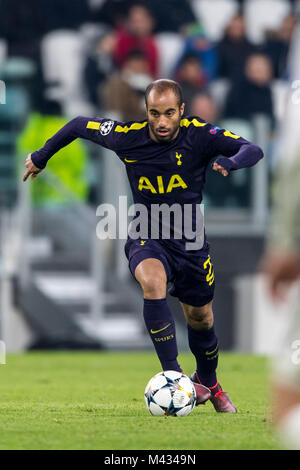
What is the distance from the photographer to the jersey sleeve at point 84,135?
6.59 metres

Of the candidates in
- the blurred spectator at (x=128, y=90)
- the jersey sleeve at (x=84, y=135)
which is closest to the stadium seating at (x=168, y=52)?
the blurred spectator at (x=128, y=90)

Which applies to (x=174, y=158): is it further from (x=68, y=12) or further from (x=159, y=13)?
(x=159, y=13)

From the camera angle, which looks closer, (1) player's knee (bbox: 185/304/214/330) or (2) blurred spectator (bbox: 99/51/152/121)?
(1) player's knee (bbox: 185/304/214/330)

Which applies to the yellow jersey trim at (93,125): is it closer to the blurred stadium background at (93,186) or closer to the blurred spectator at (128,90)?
the blurred stadium background at (93,186)

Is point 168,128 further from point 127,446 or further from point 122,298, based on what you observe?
point 122,298

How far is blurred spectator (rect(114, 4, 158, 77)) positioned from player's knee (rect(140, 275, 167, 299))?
26.2ft

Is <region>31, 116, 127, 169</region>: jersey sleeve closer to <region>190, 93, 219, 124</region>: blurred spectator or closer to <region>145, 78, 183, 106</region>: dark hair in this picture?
<region>145, 78, 183, 106</region>: dark hair

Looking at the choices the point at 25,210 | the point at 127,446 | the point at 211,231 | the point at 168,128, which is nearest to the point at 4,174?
the point at 25,210

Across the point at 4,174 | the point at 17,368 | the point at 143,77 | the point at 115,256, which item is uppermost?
the point at 143,77

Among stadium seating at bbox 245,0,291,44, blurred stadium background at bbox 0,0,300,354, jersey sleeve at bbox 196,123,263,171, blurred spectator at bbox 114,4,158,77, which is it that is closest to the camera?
jersey sleeve at bbox 196,123,263,171

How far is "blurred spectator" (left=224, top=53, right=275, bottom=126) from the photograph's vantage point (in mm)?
13492

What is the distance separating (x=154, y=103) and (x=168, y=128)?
0.56ft

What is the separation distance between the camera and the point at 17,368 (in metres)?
10.4

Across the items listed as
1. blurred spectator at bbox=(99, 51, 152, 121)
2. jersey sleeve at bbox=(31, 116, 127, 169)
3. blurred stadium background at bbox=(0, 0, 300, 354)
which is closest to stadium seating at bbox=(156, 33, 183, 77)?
blurred stadium background at bbox=(0, 0, 300, 354)
